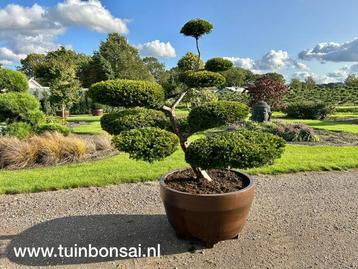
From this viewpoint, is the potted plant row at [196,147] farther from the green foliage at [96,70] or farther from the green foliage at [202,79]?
the green foliage at [96,70]

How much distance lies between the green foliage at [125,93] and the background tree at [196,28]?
853 millimetres

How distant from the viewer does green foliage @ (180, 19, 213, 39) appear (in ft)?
12.3

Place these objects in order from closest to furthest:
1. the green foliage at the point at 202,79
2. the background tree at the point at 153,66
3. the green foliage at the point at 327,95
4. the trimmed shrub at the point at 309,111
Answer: the green foliage at the point at 202,79
the trimmed shrub at the point at 309,111
the green foliage at the point at 327,95
the background tree at the point at 153,66

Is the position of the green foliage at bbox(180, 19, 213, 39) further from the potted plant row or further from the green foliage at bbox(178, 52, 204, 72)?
the green foliage at bbox(178, 52, 204, 72)

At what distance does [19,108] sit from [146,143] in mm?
6931

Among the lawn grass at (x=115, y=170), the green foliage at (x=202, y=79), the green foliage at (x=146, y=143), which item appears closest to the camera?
the green foliage at (x=146, y=143)

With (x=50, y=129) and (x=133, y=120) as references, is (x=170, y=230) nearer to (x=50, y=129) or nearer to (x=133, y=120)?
(x=133, y=120)

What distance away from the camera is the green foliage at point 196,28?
12.3ft

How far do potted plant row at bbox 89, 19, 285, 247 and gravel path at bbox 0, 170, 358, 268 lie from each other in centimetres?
31

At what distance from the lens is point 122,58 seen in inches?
1282

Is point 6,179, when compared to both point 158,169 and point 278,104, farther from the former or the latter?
point 278,104

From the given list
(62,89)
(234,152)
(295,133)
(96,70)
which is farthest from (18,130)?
(96,70)

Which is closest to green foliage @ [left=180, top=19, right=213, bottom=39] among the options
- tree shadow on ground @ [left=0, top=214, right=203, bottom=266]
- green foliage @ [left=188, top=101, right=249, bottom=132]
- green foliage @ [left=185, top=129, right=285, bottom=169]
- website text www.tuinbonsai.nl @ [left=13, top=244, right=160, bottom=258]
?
green foliage @ [left=188, top=101, right=249, bottom=132]

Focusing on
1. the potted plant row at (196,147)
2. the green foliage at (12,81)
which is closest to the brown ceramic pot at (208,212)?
the potted plant row at (196,147)
